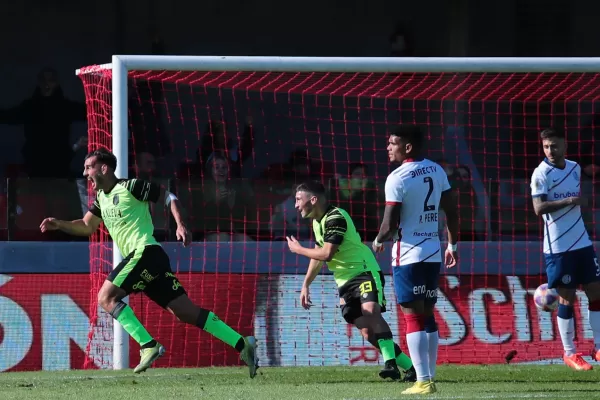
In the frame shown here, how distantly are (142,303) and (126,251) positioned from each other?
1.92 metres

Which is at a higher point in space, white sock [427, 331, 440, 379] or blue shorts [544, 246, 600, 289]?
blue shorts [544, 246, 600, 289]

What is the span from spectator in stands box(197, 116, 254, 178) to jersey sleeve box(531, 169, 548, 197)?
489 centimetres

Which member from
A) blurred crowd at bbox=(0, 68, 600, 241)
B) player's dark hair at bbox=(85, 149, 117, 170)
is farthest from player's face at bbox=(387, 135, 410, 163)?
blurred crowd at bbox=(0, 68, 600, 241)

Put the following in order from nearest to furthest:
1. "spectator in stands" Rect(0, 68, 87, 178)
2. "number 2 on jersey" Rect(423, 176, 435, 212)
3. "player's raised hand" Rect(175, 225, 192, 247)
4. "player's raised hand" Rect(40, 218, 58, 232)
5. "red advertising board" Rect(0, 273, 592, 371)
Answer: "number 2 on jersey" Rect(423, 176, 435, 212) → "player's raised hand" Rect(175, 225, 192, 247) → "player's raised hand" Rect(40, 218, 58, 232) → "red advertising board" Rect(0, 273, 592, 371) → "spectator in stands" Rect(0, 68, 87, 178)

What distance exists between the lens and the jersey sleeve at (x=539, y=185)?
1011cm

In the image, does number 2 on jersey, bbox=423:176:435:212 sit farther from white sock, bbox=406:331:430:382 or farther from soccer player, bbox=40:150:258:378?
soccer player, bbox=40:150:258:378

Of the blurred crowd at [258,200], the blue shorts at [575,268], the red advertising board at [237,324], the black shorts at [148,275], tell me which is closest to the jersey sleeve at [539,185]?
the blue shorts at [575,268]

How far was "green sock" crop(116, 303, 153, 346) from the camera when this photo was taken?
9.59 meters

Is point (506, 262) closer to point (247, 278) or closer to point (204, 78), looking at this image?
point (247, 278)

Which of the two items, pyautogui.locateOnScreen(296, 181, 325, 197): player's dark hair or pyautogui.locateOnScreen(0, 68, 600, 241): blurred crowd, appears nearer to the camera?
pyautogui.locateOnScreen(296, 181, 325, 197): player's dark hair

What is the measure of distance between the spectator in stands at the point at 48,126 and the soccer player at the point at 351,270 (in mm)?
7054

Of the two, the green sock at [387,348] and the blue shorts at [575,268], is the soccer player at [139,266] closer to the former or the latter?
the green sock at [387,348]

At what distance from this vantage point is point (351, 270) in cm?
966

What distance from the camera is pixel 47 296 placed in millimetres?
11820
